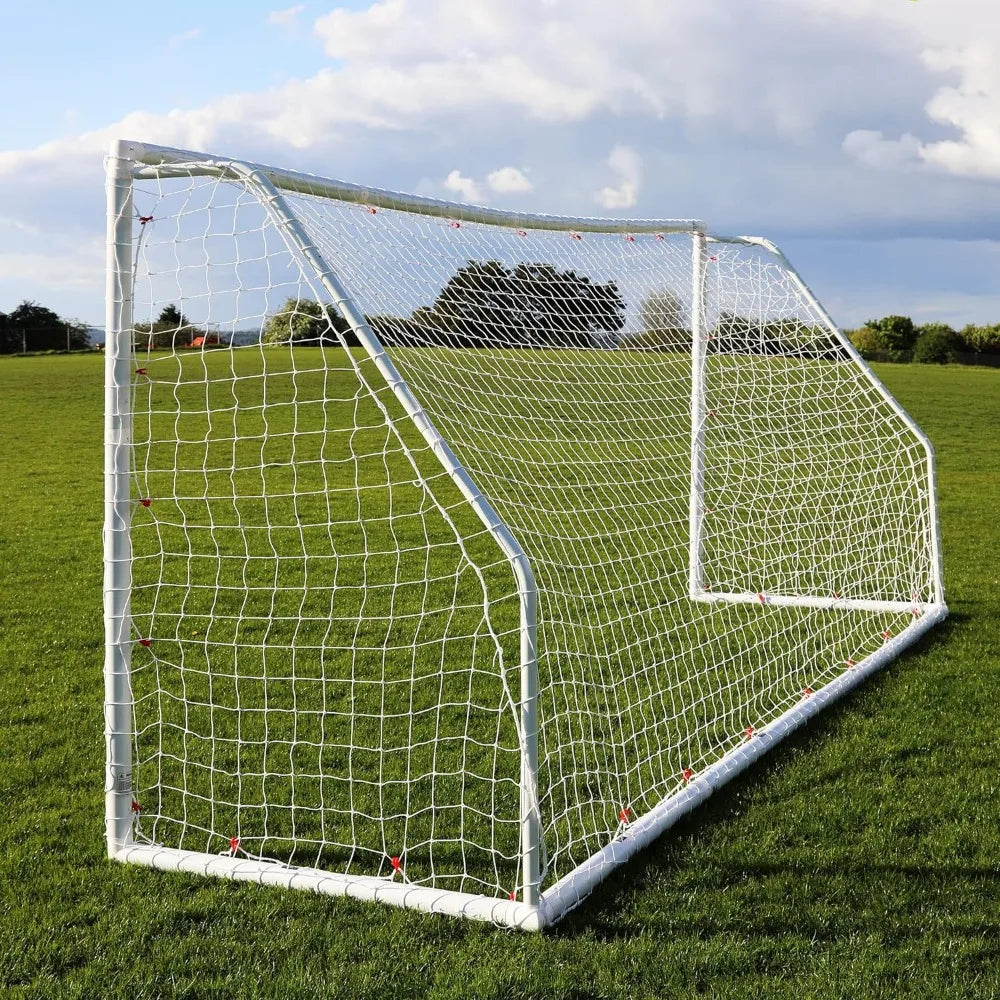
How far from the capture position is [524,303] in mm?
7305

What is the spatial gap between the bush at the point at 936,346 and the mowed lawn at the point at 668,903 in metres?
43.2

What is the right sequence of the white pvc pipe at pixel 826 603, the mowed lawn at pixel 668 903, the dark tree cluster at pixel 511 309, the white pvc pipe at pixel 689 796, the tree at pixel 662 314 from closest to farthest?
1. the mowed lawn at pixel 668 903
2. the white pvc pipe at pixel 689 796
3. the dark tree cluster at pixel 511 309
4. the white pvc pipe at pixel 826 603
5. the tree at pixel 662 314

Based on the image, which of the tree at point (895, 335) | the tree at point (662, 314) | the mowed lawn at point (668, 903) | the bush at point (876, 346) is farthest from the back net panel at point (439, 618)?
the tree at point (895, 335)

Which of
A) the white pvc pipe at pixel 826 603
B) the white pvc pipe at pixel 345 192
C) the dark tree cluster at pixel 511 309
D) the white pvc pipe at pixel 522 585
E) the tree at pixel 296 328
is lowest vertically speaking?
the white pvc pipe at pixel 826 603

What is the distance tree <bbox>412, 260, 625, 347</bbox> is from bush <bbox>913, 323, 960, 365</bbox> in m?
41.4

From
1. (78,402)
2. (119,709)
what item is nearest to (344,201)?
(119,709)

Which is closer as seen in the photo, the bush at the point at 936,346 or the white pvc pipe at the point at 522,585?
the white pvc pipe at the point at 522,585

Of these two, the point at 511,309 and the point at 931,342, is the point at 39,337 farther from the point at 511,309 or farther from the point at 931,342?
the point at 511,309

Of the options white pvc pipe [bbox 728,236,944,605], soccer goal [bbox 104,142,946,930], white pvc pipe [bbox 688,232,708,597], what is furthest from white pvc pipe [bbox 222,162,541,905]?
white pvc pipe [bbox 728,236,944,605]

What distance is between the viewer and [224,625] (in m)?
7.10

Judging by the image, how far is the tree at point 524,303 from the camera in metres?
5.78

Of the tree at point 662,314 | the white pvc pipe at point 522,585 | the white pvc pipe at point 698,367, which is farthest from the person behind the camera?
the tree at point 662,314

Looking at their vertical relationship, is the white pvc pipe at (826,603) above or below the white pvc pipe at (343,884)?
above

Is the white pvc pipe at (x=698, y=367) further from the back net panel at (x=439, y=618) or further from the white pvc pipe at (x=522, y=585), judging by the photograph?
the white pvc pipe at (x=522, y=585)
